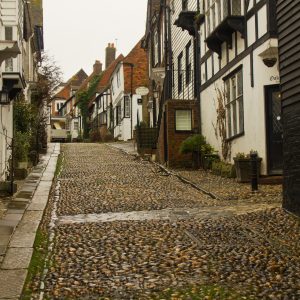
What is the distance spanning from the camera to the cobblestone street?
580cm

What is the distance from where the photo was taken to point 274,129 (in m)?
14.7

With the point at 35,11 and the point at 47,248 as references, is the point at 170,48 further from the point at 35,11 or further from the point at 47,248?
the point at 47,248

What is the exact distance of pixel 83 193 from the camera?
13859mm

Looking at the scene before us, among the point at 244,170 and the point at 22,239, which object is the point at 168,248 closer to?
the point at 22,239

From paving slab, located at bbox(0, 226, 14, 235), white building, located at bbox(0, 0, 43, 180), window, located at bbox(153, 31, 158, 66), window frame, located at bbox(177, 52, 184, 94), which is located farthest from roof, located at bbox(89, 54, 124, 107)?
paving slab, located at bbox(0, 226, 14, 235)

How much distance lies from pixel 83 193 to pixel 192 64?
11.1 metres

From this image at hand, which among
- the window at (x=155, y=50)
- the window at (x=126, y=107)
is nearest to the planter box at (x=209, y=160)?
Result: the window at (x=155, y=50)

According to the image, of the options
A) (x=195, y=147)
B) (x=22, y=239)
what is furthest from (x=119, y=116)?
(x=22, y=239)

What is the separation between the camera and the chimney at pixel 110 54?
222ft

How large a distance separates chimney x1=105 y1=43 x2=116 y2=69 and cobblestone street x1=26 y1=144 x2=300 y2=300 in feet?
181

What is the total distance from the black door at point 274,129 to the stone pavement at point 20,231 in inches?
233

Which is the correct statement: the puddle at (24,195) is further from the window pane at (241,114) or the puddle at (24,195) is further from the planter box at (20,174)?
the window pane at (241,114)

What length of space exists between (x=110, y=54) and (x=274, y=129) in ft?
179

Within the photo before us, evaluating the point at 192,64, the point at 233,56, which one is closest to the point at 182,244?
the point at 233,56
